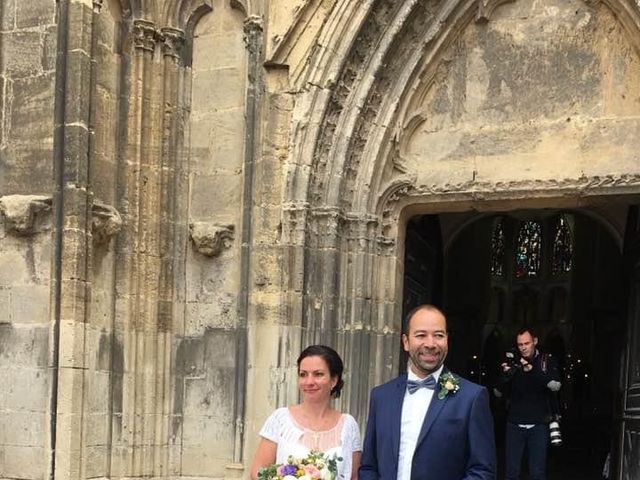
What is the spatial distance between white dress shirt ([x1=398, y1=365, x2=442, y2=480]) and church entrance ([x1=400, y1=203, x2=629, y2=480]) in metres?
4.50

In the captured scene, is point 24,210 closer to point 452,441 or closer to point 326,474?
point 326,474

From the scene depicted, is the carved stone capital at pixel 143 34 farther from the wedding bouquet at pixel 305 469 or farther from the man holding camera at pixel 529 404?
the wedding bouquet at pixel 305 469

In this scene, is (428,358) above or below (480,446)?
above

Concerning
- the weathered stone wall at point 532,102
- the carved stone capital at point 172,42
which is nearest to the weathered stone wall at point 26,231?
the carved stone capital at point 172,42

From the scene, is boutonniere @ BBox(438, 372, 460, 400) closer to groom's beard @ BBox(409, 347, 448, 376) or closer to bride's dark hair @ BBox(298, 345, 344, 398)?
groom's beard @ BBox(409, 347, 448, 376)

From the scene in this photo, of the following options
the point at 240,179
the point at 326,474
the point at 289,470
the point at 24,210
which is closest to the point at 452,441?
the point at 326,474

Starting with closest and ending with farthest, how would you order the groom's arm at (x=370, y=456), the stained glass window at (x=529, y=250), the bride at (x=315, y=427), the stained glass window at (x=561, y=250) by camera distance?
the groom's arm at (x=370, y=456) → the bride at (x=315, y=427) → the stained glass window at (x=561, y=250) → the stained glass window at (x=529, y=250)

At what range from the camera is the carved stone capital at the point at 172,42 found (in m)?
7.10

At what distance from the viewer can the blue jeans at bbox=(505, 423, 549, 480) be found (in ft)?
22.8

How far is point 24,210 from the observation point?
651 cm

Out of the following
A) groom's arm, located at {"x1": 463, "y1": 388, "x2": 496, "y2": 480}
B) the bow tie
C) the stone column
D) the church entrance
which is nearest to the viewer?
groom's arm, located at {"x1": 463, "y1": 388, "x2": 496, "y2": 480}

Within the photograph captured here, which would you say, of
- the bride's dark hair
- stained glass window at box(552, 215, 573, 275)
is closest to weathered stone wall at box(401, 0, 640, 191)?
the bride's dark hair

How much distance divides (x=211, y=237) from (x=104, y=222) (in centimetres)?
82

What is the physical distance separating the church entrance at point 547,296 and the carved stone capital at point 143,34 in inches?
107
